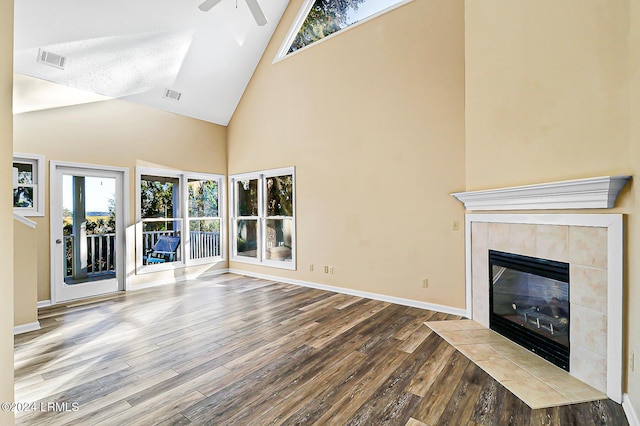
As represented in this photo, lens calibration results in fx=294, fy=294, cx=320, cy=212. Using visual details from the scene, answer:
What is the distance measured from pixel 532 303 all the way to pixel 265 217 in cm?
465

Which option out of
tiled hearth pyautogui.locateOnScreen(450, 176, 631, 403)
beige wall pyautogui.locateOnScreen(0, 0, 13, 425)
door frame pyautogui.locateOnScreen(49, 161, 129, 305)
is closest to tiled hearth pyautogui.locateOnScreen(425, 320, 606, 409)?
tiled hearth pyautogui.locateOnScreen(450, 176, 631, 403)

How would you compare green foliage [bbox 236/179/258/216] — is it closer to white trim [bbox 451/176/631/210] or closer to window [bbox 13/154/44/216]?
window [bbox 13/154/44/216]

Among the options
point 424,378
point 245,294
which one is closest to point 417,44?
point 424,378

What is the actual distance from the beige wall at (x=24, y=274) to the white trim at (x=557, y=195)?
5.14 meters

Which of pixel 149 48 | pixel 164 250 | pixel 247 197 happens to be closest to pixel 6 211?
pixel 149 48

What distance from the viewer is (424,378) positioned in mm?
2291

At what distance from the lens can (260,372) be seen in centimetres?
239

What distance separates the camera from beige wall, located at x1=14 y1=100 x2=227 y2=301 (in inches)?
166

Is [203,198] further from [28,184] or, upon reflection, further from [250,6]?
[250,6]

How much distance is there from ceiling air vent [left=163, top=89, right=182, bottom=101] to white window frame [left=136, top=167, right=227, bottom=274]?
134 cm

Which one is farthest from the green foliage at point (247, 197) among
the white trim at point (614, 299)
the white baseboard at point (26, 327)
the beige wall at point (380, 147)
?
the white trim at point (614, 299)

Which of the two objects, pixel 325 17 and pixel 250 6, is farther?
pixel 325 17

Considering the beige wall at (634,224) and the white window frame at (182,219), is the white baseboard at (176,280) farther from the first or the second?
the beige wall at (634,224)

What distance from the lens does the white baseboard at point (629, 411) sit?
172 cm
